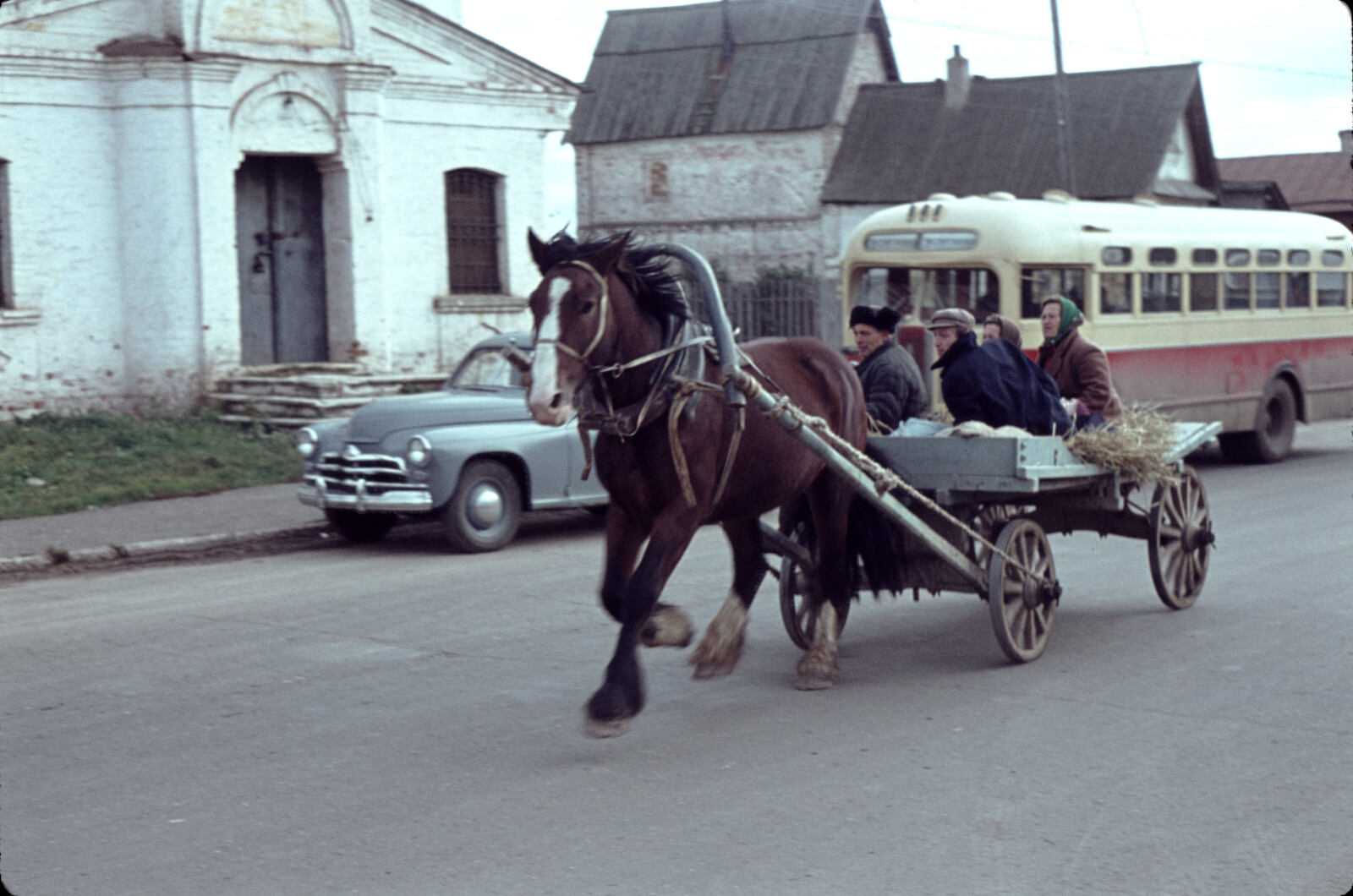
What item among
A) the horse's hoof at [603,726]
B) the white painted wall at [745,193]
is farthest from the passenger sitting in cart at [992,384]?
the white painted wall at [745,193]

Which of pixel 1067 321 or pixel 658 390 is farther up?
pixel 1067 321

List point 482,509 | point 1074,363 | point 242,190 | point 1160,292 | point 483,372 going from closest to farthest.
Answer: point 1074,363
point 482,509
point 483,372
point 1160,292
point 242,190

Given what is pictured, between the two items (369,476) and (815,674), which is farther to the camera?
(369,476)

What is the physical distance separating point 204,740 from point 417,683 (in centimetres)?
121

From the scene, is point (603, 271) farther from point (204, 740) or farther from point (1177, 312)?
point (1177, 312)

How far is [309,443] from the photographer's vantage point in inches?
473

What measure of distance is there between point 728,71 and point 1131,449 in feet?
119

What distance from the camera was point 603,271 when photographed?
5.93 metres

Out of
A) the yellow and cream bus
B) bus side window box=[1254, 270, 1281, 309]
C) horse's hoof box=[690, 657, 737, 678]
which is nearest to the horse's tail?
horse's hoof box=[690, 657, 737, 678]

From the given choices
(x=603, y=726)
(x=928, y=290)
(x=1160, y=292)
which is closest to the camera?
(x=603, y=726)

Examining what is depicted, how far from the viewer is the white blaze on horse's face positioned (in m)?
5.53

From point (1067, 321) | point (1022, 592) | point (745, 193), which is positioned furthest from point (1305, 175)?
point (1022, 592)

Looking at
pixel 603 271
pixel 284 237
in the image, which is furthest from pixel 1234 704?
pixel 284 237

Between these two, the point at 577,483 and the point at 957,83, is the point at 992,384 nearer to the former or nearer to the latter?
the point at 577,483
